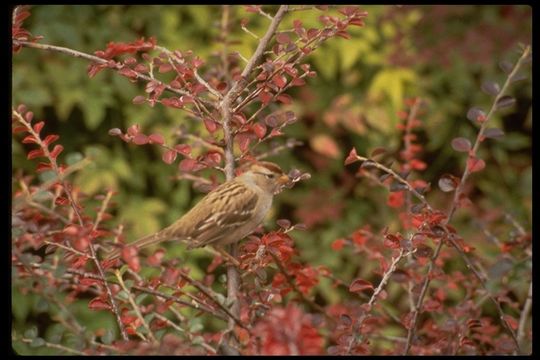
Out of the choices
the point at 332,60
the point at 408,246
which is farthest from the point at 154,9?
the point at 408,246

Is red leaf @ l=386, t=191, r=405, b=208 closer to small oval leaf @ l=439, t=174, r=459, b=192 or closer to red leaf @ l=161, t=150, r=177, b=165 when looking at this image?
small oval leaf @ l=439, t=174, r=459, b=192

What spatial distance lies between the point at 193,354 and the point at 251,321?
→ 27 centimetres

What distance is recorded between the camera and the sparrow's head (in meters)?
2.46

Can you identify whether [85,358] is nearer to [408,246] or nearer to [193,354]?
[193,354]

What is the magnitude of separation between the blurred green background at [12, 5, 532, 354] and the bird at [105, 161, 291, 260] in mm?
1586

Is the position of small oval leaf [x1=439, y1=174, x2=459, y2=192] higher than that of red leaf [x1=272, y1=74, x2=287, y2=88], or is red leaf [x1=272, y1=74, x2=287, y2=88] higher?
red leaf [x1=272, y1=74, x2=287, y2=88]

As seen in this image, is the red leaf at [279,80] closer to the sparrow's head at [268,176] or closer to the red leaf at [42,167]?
the sparrow's head at [268,176]

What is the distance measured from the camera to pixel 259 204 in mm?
2473

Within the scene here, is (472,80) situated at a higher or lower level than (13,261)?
lower

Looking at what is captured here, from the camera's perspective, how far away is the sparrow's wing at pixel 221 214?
239 cm

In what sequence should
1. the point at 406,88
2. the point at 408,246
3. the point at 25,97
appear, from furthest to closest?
the point at 406,88 → the point at 25,97 → the point at 408,246

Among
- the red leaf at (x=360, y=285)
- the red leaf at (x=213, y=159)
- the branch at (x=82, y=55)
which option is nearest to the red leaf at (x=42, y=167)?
the branch at (x=82, y=55)

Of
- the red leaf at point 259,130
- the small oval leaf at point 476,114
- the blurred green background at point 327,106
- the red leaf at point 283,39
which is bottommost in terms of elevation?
the blurred green background at point 327,106

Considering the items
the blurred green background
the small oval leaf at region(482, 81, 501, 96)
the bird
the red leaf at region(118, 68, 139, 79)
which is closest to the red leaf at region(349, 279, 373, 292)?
the bird
